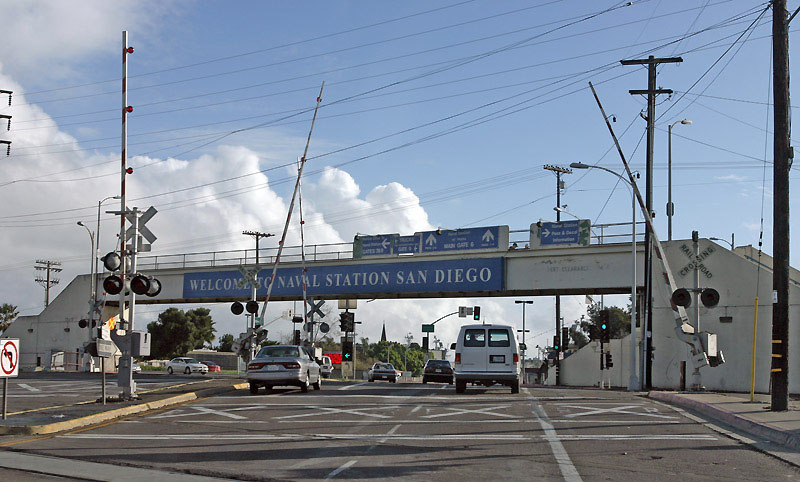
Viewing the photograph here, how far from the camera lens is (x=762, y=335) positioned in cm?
3406

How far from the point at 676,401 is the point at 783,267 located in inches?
227

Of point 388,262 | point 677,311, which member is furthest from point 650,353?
point 388,262

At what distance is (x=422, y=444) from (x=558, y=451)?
6.63 feet

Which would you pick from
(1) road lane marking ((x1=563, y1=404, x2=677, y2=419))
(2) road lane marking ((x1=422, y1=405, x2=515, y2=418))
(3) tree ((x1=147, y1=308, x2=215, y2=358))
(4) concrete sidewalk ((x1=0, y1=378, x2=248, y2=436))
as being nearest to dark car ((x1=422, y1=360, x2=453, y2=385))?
(4) concrete sidewalk ((x1=0, y1=378, x2=248, y2=436))

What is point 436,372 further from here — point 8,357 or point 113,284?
point 8,357

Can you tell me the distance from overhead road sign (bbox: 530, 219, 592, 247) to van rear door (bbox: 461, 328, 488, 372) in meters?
15.8

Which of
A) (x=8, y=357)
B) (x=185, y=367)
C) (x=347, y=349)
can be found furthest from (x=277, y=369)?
(x=185, y=367)

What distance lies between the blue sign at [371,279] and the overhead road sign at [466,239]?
0.69 metres

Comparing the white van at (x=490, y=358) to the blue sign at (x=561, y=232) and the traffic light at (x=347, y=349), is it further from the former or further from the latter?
the traffic light at (x=347, y=349)

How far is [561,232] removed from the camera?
132ft

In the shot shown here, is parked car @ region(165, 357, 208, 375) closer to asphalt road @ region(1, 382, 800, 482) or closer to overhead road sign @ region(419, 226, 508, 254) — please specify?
overhead road sign @ region(419, 226, 508, 254)

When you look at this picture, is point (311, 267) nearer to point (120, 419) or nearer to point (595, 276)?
point (595, 276)

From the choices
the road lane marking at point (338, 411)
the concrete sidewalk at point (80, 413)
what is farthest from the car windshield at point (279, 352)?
the road lane marking at point (338, 411)

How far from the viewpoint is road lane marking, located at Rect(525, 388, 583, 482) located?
933cm
